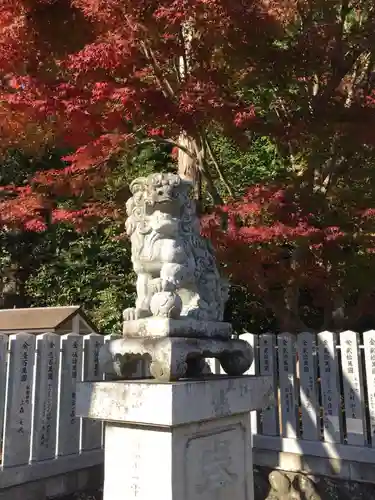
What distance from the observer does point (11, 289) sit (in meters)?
12.2

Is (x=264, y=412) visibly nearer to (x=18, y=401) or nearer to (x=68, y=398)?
(x=68, y=398)

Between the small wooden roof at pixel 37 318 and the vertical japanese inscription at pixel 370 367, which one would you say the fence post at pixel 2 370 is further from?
the vertical japanese inscription at pixel 370 367

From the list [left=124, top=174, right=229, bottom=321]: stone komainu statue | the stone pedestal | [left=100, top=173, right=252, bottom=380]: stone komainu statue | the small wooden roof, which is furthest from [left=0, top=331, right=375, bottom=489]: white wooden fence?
the small wooden roof

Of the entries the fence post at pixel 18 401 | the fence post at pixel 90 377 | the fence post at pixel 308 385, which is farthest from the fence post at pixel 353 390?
the fence post at pixel 18 401

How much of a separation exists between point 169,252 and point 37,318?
417 centimetres

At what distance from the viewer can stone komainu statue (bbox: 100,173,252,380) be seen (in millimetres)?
3914

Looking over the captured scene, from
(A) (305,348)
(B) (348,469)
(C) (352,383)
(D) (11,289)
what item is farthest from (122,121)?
(D) (11,289)

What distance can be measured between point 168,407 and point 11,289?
9676mm

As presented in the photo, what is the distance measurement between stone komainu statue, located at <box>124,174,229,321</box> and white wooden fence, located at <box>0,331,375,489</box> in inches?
57.3

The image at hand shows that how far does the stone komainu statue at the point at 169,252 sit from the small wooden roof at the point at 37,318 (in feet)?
11.1

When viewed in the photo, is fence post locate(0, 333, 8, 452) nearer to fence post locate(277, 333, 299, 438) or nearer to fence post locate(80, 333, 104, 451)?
fence post locate(80, 333, 104, 451)

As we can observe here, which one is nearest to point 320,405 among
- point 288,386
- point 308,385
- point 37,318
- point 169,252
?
point 308,385

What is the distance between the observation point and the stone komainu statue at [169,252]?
4.22m

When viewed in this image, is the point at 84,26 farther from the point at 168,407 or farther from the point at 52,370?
the point at 168,407
